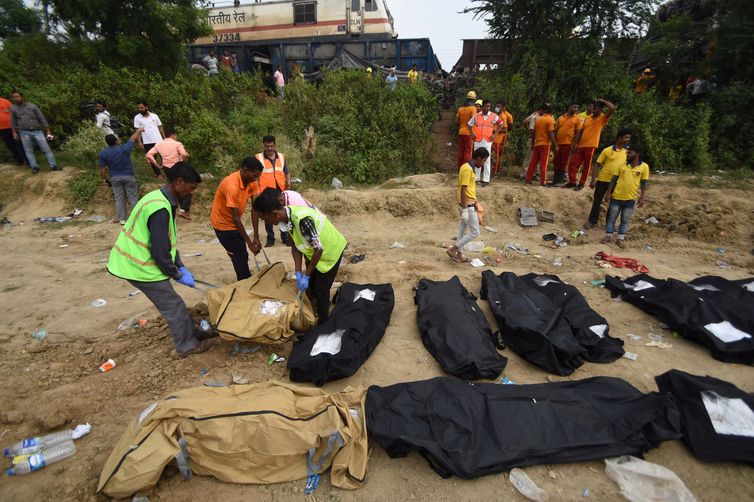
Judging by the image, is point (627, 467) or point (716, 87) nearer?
point (627, 467)

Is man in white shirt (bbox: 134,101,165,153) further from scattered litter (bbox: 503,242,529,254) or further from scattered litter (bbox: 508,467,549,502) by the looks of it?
scattered litter (bbox: 508,467,549,502)

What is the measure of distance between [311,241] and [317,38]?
43.3 ft

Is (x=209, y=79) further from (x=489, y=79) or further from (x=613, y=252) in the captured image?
(x=613, y=252)

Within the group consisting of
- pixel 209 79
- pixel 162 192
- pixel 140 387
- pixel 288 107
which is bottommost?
pixel 140 387

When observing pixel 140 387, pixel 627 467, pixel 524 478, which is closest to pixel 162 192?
pixel 140 387

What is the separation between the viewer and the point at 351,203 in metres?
7.01

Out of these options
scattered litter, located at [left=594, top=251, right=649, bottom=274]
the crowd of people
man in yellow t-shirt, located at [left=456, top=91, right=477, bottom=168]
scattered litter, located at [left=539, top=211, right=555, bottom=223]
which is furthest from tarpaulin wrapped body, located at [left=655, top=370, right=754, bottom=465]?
man in yellow t-shirt, located at [left=456, top=91, right=477, bottom=168]

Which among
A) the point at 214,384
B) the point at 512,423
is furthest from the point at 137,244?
the point at 512,423

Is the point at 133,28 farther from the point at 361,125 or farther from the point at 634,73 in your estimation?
the point at 634,73

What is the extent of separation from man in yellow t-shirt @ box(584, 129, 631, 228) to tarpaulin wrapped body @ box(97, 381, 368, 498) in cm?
559

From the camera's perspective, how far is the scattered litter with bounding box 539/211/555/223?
6.64m

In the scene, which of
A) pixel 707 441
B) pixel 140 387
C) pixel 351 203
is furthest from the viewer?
pixel 351 203

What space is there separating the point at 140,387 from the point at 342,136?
7355mm

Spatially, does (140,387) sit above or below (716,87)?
below
